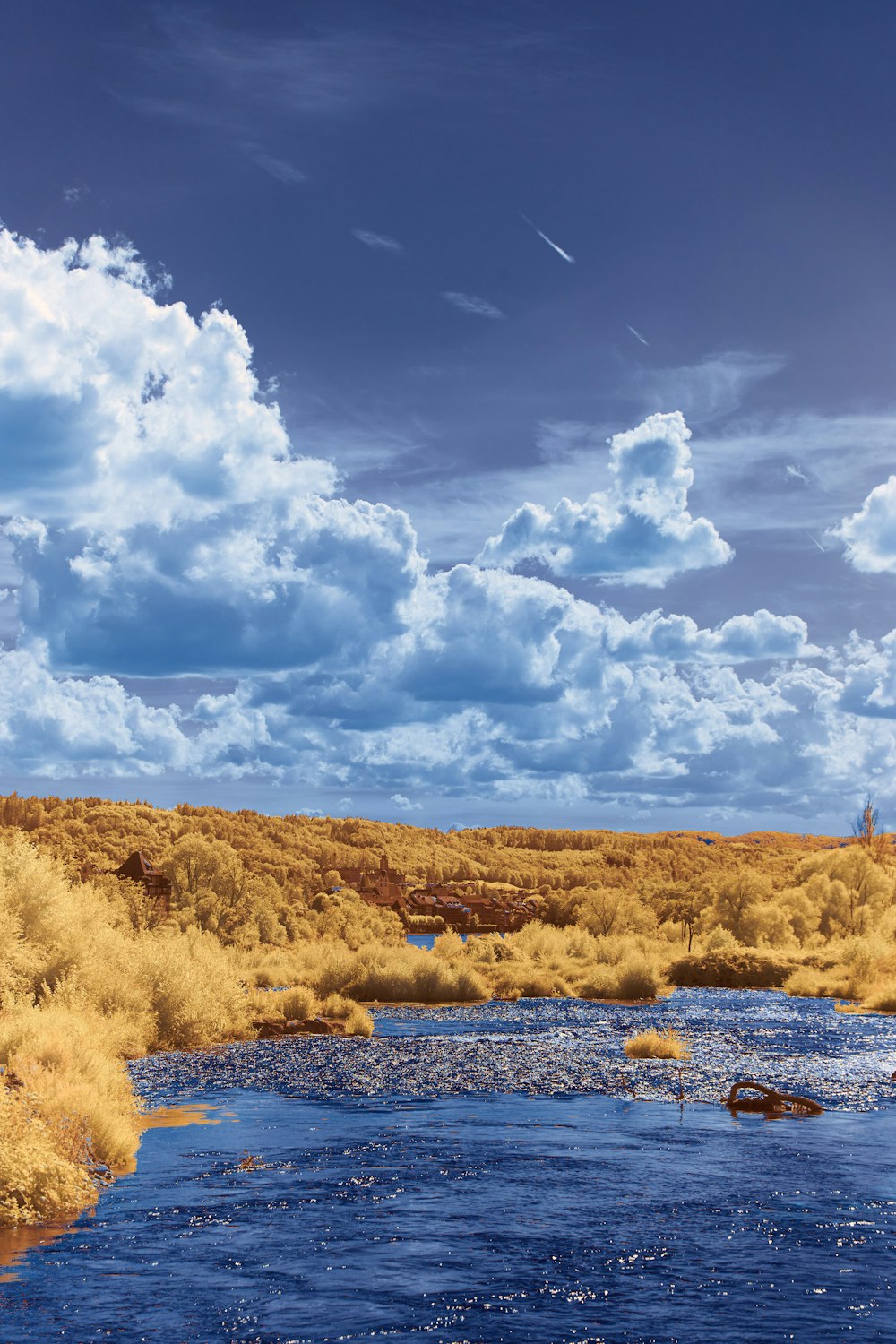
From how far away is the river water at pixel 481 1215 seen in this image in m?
12.8

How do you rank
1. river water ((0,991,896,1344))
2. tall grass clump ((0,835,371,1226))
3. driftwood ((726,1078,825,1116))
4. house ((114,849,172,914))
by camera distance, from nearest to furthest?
river water ((0,991,896,1344)) < tall grass clump ((0,835,371,1226)) < driftwood ((726,1078,825,1116)) < house ((114,849,172,914))

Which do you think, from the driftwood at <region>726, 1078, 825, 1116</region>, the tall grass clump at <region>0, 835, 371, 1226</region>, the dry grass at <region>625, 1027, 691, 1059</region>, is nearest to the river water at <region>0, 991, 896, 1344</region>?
the driftwood at <region>726, 1078, 825, 1116</region>

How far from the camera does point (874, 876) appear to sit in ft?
295

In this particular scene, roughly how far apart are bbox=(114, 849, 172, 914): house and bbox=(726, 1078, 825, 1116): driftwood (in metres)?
45.0

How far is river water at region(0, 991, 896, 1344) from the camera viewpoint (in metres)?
12.8

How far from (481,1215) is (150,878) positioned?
5770 cm

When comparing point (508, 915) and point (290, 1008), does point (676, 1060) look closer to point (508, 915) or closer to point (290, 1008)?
point (290, 1008)

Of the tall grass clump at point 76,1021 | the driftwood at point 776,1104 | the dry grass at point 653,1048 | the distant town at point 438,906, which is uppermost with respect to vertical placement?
the tall grass clump at point 76,1021

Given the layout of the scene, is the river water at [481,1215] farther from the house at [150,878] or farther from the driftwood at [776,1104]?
the house at [150,878]

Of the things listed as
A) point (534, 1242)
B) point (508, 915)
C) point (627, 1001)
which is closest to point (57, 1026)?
point (534, 1242)

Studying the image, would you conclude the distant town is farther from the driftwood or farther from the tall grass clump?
the driftwood

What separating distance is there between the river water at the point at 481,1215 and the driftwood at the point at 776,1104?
550 mm

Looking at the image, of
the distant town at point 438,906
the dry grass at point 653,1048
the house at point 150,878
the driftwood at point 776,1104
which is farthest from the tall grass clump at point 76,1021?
the distant town at point 438,906

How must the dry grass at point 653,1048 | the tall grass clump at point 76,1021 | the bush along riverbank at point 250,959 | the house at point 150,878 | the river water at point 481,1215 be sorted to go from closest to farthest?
the river water at point 481,1215 < the tall grass clump at point 76,1021 < the bush along riverbank at point 250,959 < the dry grass at point 653,1048 < the house at point 150,878
